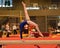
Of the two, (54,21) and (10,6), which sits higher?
(10,6)

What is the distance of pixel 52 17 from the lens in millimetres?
13125

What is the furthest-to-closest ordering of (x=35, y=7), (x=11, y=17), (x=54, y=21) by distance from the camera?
(x=35, y=7) → (x=54, y=21) → (x=11, y=17)

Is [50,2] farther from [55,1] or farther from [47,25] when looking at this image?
[47,25]

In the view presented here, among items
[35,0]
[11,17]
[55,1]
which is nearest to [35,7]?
[35,0]

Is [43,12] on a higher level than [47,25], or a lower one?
higher

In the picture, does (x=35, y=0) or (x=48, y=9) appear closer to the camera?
(x=48, y=9)

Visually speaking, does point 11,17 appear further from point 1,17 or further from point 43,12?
point 43,12

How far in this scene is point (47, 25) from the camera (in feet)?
40.2

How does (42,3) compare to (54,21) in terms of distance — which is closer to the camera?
(54,21)

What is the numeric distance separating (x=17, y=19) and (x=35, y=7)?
2619 mm

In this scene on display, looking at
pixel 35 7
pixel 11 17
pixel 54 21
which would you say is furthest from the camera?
pixel 35 7

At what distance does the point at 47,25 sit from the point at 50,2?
9.73ft

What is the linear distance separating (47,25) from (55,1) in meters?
3.31

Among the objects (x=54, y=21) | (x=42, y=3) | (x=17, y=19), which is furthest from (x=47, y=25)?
(x=42, y=3)
